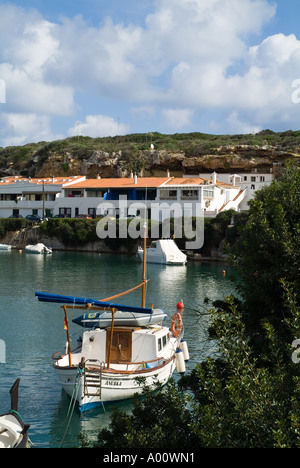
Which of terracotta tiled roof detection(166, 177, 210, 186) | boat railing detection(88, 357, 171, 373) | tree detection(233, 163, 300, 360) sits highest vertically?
terracotta tiled roof detection(166, 177, 210, 186)

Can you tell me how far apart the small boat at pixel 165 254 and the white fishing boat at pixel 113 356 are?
36068mm

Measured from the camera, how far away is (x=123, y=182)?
76875 mm

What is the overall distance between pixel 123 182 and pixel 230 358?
226 ft

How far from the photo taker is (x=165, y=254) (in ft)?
186

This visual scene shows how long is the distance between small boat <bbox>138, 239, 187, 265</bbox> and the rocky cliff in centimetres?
3199

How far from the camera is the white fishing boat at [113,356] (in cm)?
1648

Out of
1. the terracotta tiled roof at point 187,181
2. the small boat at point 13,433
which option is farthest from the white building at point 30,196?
the small boat at point 13,433

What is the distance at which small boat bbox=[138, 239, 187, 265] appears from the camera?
56.2 meters

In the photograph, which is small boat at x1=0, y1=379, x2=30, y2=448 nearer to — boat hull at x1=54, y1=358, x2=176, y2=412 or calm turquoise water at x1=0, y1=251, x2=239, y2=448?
calm turquoise water at x1=0, y1=251, x2=239, y2=448

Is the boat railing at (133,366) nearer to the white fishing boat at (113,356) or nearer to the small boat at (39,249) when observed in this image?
Answer: the white fishing boat at (113,356)

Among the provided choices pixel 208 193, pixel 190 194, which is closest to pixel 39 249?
pixel 190 194

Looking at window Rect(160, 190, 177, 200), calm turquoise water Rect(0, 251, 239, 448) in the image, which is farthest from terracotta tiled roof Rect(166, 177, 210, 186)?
calm turquoise water Rect(0, 251, 239, 448)

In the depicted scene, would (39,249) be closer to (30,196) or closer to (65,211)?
(65,211)
